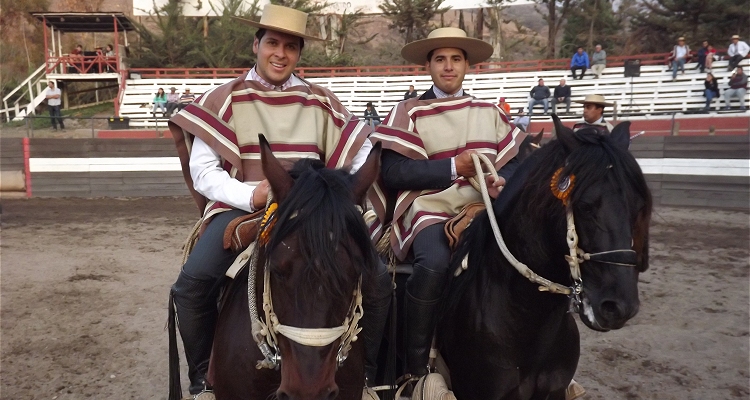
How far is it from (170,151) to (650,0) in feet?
105

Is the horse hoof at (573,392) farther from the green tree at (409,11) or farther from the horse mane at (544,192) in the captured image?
the green tree at (409,11)

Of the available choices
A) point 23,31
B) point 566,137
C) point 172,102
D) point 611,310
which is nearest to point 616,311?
point 611,310

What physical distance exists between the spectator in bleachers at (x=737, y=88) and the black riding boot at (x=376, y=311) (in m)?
18.2

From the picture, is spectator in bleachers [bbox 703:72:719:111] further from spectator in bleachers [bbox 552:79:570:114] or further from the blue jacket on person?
the blue jacket on person

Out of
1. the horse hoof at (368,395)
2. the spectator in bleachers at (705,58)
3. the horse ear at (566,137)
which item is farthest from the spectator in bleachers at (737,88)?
the horse hoof at (368,395)

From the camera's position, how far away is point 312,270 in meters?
1.84

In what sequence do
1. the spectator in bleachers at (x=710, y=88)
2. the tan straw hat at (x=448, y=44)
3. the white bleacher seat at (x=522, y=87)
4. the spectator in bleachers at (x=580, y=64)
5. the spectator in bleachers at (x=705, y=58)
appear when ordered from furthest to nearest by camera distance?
the spectator in bleachers at (x=580, y=64)
the white bleacher seat at (x=522, y=87)
the spectator in bleachers at (x=705, y=58)
the spectator in bleachers at (x=710, y=88)
the tan straw hat at (x=448, y=44)

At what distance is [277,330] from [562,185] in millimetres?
1217

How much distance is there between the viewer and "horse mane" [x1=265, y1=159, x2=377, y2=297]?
6.05ft

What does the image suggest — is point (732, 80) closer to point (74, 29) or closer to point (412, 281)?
point (412, 281)

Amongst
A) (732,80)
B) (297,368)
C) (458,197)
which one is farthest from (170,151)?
(732,80)

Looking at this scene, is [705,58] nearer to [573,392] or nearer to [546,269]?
[573,392]

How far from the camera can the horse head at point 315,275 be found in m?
1.85

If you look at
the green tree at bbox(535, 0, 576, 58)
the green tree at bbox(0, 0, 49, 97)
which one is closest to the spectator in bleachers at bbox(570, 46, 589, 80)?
the green tree at bbox(535, 0, 576, 58)
